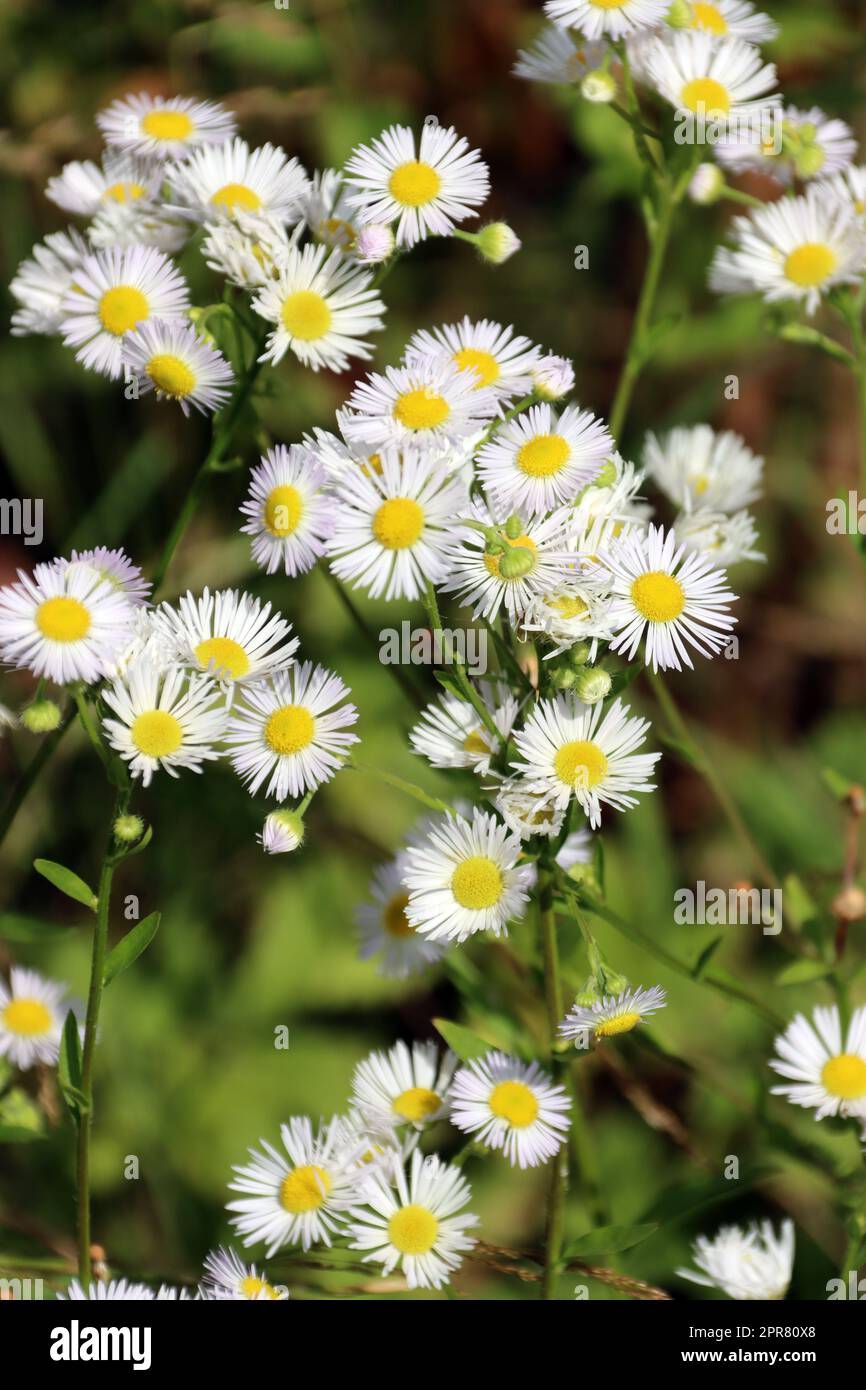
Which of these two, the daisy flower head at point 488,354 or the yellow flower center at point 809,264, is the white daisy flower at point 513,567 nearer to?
the daisy flower head at point 488,354

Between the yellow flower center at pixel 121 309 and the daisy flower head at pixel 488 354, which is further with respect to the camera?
the yellow flower center at pixel 121 309

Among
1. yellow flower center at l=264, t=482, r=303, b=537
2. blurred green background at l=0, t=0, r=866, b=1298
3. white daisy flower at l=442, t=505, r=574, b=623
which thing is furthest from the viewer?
blurred green background at l=0, t=0, r=866, b=1298

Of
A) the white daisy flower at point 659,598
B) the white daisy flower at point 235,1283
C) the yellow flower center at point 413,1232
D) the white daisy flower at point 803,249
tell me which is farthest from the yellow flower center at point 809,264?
the white daisy flower at point 235,1283

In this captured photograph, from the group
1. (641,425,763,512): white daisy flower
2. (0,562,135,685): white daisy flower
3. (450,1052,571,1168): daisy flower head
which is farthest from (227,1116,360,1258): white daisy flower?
(641,425,763,512): white daisy flower

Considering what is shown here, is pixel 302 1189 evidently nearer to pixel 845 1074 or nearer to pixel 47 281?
pixel 845 1074

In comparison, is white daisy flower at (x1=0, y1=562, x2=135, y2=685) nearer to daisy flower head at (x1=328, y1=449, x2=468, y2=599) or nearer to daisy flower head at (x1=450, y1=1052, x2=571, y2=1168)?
daisy flower head at (x1=328, y1=449, x2=468, y2=599)
